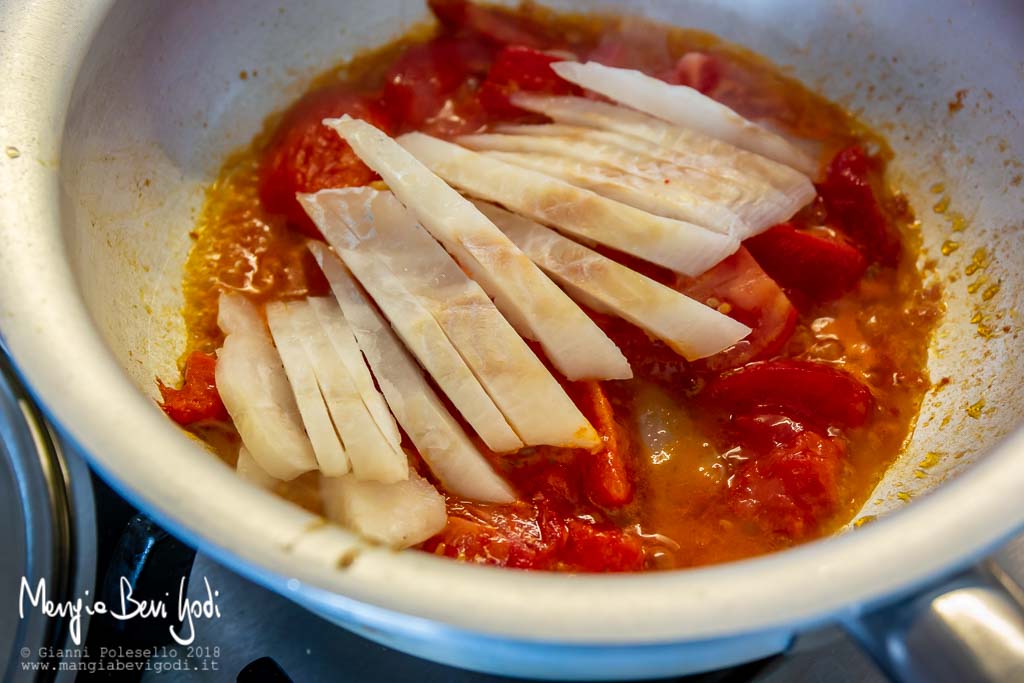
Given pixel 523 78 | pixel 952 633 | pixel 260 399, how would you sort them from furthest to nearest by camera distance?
pixel 523 78, pixel 260 399, pixel 952 633

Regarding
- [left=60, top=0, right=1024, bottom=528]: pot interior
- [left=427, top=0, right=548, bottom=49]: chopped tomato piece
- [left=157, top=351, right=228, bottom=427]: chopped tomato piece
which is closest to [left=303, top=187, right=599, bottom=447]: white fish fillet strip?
[left=157, top=351, right=228, bottom=427]: chopped tomato piece

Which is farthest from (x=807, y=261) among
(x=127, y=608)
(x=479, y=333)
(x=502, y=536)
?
(x=127, y=608)

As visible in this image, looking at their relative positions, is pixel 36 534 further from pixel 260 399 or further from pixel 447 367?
pixel 447 367

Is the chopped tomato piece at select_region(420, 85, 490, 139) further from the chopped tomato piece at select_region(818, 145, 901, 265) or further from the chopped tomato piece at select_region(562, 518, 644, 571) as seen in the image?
the chopped tomato piece at select_region(562, 518, 644, 571)

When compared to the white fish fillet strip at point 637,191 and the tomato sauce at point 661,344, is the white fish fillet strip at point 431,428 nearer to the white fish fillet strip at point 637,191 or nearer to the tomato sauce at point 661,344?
the tomato sauce at point 661,344

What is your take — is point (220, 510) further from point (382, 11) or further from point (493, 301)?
point (382, 11)
